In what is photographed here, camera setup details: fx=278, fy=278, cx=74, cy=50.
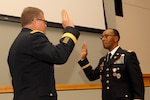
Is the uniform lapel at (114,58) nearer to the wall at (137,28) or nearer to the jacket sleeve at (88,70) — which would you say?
the jacket sleeve at (88,70)

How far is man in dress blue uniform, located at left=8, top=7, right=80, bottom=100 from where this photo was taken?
1451mm

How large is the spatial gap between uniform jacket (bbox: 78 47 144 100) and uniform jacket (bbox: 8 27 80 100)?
0.85m

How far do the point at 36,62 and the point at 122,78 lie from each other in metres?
1.00

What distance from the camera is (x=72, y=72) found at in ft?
9.64

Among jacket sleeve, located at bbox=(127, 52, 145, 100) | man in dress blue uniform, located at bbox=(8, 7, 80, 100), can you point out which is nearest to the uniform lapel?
jacket sleeve, located at bbox=(127, 52, 145, 100)

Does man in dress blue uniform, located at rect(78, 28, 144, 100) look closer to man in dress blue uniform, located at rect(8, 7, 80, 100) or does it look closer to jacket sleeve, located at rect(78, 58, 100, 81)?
jacket sleeve, located at rect(78, 58, 100, 81)

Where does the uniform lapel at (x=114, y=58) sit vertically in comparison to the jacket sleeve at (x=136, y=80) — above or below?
above

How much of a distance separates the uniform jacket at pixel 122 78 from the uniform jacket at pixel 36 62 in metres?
0.85

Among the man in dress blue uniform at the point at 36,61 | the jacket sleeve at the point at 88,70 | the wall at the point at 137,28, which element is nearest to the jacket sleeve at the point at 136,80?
the jacket sleeve at the point at 88,70

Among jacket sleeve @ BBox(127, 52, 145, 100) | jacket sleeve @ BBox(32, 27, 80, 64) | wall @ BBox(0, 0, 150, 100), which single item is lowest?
jacket sleeve @ BBox(127, 52, 145, 100)

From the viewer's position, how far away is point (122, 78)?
7.45 ft

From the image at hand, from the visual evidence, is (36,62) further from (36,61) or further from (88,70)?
(88,70)

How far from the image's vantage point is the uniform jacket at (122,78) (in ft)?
7.27

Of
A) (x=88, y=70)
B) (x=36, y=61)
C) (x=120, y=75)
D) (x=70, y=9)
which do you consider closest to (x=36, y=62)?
(x=36, y=61)
